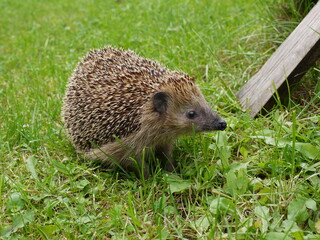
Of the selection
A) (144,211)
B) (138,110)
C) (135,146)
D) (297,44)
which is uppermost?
(297,44)

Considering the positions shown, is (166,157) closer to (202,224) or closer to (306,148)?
(202,224)

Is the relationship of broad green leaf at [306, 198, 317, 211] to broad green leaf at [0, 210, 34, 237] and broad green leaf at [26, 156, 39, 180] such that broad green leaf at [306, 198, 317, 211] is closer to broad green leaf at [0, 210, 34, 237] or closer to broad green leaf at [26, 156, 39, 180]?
broad green leaf at [0, 210, 34, 237]

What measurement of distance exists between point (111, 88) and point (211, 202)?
1.60 meters

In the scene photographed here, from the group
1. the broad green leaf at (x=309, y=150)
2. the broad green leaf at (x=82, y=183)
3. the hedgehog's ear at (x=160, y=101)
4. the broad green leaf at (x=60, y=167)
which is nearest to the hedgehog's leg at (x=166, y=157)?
the hedgehog's ear at (x=160, y=101)

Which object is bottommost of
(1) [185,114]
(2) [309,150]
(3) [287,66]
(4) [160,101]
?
(2) [309,150]

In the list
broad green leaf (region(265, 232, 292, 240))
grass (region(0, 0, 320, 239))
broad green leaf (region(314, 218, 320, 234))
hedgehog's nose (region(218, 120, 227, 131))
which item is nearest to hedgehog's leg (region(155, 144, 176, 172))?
grass (region(0, 0, 320, 239))

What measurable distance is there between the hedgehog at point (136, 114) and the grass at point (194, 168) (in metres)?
0.18

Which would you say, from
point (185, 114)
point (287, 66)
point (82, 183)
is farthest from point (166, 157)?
point (287, 66)

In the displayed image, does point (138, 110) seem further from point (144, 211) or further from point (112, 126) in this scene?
point (144, 211)

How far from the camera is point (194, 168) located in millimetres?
3695

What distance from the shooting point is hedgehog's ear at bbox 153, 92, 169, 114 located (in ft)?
12.2

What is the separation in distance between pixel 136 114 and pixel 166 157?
1.69ft

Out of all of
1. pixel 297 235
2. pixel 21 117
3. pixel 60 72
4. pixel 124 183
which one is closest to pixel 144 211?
pixel 124 183

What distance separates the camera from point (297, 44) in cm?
406
